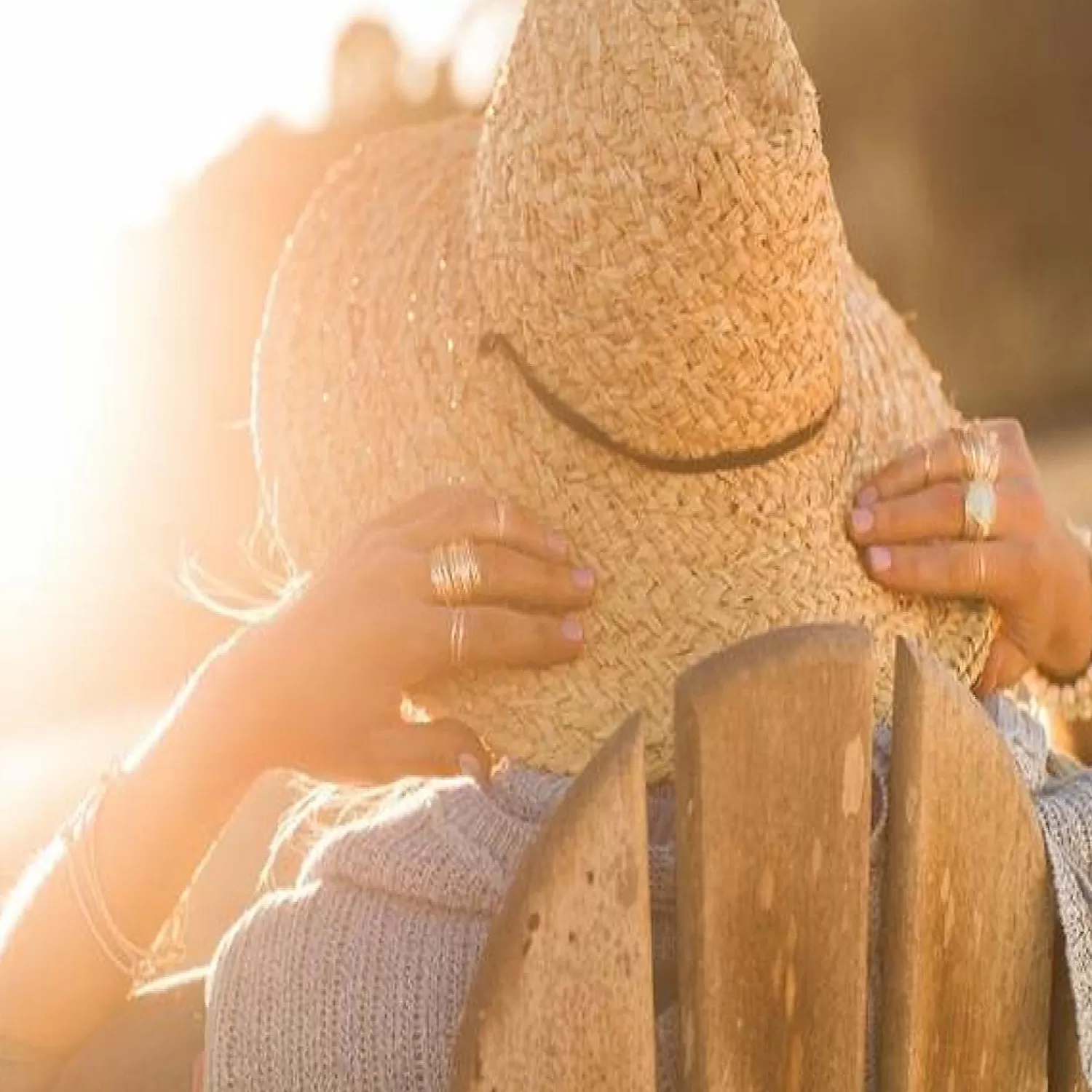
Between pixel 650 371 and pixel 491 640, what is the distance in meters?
0.25

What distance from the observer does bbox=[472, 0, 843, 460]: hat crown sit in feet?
5.24

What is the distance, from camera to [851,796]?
54.7 inches

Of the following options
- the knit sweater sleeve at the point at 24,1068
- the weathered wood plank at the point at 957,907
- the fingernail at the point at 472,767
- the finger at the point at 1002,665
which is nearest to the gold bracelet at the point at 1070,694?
the finger at the point at 1002,665

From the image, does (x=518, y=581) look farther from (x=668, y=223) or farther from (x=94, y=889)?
(x=94, y=889)

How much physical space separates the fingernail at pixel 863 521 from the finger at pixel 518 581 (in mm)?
224

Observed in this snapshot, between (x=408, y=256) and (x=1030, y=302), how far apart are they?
10.1 m

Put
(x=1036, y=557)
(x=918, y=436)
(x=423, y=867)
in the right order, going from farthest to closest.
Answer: (x=918, y=436) → (x=1036, y=557) → (x=423, y=867)

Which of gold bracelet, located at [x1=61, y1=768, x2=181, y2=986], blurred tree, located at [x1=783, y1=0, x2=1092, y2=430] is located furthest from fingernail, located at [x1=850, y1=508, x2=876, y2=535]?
blurred tree, located at [x1=783, y1=0, x2=1092, y2=430]

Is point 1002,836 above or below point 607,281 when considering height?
below

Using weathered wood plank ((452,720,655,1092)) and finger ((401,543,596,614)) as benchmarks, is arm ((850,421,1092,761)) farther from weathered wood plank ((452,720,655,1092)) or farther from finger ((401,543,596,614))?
weathered wood plank ((452,720,655,1092))

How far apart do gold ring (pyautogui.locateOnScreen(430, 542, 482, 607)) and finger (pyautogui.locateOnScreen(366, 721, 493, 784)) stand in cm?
13

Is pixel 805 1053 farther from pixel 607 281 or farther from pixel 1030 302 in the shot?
pixel 1030 302

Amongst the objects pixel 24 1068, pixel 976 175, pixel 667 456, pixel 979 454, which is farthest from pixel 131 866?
pixel 976 175

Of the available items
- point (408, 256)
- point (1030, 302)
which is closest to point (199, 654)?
point (1030, 302)
